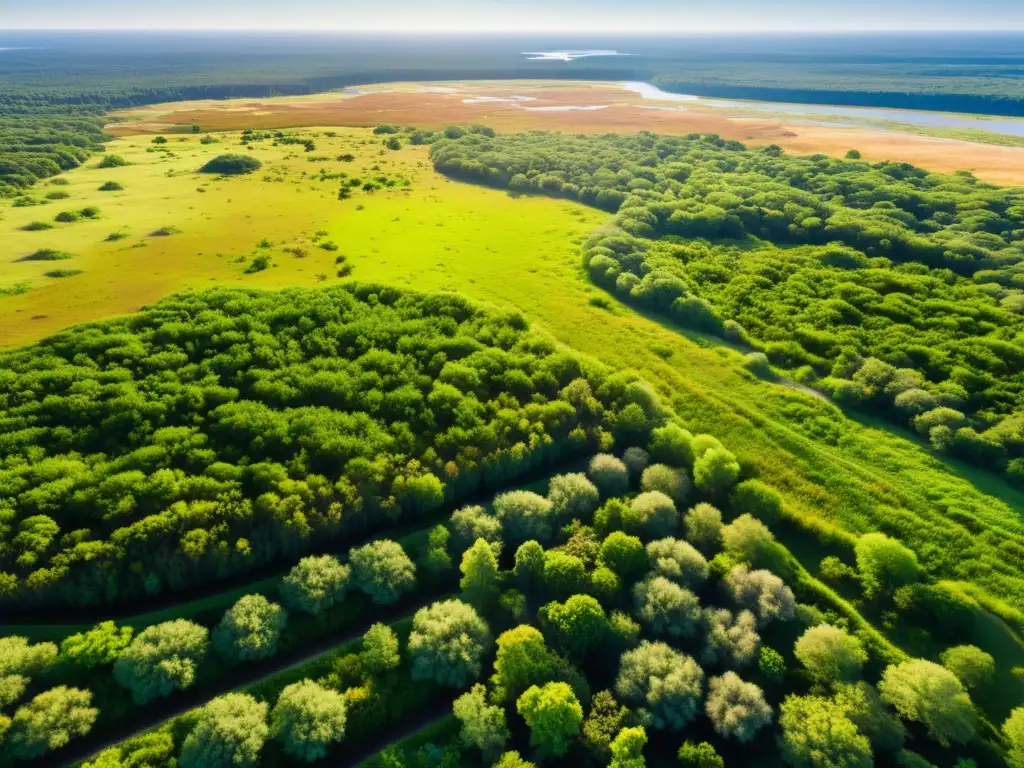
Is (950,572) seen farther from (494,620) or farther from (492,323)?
(492,323)

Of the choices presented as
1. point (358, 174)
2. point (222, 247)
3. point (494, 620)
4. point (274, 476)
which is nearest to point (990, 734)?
point (494, 620)

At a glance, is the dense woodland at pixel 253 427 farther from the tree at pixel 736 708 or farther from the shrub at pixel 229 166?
the shrub at pixel 229 166

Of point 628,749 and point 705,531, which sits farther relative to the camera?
point 705,531

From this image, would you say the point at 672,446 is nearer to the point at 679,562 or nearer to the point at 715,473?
the point at 715,473

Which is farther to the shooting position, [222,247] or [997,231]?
[997,231]

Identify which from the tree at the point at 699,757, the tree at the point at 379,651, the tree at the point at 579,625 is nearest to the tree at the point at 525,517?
the tree at the point at 579,625

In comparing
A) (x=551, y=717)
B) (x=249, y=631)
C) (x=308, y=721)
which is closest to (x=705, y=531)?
(x=551, y=717)
